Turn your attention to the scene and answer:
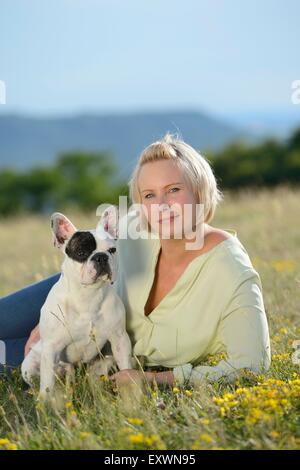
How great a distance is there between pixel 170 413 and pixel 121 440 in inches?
14.3

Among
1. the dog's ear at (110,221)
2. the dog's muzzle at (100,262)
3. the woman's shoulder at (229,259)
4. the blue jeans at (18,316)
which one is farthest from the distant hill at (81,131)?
the dog's muzzle at (100,262)

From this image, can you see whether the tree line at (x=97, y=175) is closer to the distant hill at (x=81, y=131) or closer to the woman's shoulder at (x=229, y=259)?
the woman's shoulder at (x=229, y=259)

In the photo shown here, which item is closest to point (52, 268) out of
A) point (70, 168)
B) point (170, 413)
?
point (170, 413)

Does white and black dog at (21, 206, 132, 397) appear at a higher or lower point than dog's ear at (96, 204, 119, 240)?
lower

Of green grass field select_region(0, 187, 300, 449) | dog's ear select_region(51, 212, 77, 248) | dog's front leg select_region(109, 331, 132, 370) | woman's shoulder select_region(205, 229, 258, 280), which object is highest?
dog's ear select_region(51, 212, 77, 248)

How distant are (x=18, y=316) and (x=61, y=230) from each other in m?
1.26

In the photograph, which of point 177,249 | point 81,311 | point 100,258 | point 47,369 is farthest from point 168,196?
point 47,369

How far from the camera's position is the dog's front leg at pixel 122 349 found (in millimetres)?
3912

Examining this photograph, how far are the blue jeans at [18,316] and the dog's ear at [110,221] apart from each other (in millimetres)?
1131

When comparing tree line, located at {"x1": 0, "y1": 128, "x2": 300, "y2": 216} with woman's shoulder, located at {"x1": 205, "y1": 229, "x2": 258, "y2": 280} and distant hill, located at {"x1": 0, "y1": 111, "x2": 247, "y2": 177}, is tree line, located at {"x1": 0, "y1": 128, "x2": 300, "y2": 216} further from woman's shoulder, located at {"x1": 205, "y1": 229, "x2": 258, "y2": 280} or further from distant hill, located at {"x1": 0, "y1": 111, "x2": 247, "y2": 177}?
distant hill, located at {"x1": 0, "y1": 111, "x2": 247, "y2": 177}

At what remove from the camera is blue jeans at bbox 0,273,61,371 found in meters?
4.75

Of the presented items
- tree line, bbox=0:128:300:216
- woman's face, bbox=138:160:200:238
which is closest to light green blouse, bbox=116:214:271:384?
woman's face, bbox=138:160:200:238

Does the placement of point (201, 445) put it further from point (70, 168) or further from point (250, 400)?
point (70, 168)

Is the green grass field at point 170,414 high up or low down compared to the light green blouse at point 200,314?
down
